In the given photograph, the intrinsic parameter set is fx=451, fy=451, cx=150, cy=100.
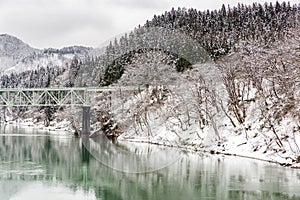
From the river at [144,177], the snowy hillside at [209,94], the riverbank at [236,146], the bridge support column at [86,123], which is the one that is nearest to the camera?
the river at [144,177]

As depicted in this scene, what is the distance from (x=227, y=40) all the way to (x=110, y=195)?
2537 inches

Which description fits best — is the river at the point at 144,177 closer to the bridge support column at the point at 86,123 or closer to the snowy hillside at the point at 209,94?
the snowy hillside at the point at 209,94

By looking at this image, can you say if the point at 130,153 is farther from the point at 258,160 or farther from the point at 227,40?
the point at 227,40

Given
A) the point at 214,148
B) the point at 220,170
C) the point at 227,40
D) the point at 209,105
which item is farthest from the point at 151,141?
the point at 227,40

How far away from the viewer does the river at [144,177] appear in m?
21.8

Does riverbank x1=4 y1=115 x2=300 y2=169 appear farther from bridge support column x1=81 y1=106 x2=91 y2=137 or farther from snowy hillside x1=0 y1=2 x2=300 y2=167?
bridge support column x1=81 y1=106 x2=91 y2=137

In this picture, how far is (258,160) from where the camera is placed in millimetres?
32500

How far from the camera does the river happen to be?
21.8 metres

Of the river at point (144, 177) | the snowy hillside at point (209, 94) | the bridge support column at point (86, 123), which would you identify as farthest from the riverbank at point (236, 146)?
the bridge support column at point (86, 123)

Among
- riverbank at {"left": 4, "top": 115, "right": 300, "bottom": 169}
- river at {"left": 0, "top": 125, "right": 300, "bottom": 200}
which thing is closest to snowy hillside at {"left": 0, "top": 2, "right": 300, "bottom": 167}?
riverbank at {"left": 4, "top": 115, "right": 300, "bottom": 169}

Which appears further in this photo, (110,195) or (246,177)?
(246,177)

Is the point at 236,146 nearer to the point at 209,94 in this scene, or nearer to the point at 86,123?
the point at 209,94

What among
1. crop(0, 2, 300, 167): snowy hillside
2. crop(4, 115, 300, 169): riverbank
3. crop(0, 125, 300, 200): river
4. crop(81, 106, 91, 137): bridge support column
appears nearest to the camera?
crop(0, 125, 300, 200): river

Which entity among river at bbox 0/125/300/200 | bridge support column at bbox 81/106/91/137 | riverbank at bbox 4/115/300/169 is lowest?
river at bbox 0/125/300/200
